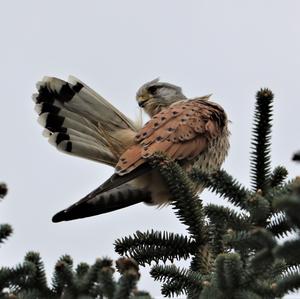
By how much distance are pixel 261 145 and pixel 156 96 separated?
139 inches

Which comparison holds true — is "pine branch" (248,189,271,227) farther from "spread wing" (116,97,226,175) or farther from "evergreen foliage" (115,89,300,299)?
"spread wing" (116,97,226,175)

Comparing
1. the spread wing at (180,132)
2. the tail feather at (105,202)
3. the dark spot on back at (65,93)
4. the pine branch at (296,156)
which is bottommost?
the pine branch at (296,156)

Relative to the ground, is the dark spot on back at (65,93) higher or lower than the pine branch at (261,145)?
higher

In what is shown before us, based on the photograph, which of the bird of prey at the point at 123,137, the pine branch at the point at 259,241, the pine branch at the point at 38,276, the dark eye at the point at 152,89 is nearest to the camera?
the pine branch at the point at 259,241

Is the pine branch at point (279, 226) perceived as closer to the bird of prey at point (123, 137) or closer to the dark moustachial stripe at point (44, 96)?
the bird of prey at point (123, 137)

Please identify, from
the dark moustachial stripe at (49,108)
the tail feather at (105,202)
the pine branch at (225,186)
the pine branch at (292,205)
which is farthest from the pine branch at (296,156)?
the dark moustachial stripe at (49,108)

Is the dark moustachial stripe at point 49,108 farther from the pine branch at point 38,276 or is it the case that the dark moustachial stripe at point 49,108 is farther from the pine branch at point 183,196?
the pine branch at point 38,276

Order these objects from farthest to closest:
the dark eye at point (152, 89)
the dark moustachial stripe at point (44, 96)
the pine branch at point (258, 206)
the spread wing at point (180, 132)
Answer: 1. the dark eye at point (152, 89)
2. the dark moustachial stripe at point (44, 96)
3. the spread wing at point (180, 132)
4. the pine branch at point (258, 206)

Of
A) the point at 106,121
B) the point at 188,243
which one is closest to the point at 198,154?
the point at 106,121

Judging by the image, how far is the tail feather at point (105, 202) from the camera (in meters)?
4.73

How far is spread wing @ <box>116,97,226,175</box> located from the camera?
17.7 ft

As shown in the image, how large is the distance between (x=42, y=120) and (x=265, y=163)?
295 centimetres

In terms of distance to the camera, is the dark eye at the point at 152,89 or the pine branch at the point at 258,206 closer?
the pine branch at the point at 258,206

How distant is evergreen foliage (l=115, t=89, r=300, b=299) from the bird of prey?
1283mm
